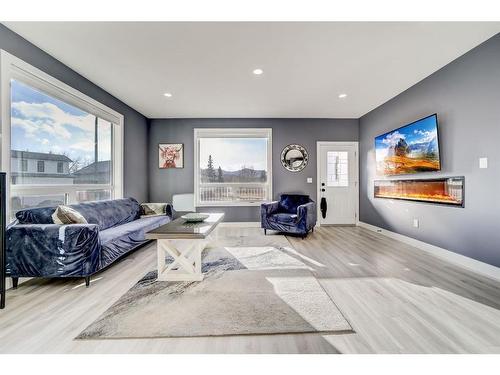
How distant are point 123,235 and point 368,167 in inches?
191

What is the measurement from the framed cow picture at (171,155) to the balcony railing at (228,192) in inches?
31.5

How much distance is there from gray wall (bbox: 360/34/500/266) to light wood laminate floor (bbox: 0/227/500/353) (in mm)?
403

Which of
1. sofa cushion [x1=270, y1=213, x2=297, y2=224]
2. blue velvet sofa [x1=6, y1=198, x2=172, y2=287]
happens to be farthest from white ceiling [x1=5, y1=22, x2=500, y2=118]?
sofa cushion [x1=270, y1=213, x2=297, y2=224]

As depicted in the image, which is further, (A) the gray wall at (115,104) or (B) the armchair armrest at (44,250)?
(A) the gray wall at (115,104)

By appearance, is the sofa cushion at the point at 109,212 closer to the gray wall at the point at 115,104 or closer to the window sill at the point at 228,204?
Result: the gray wall at the point at 115,104

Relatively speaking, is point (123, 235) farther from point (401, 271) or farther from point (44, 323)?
point (401, 271)

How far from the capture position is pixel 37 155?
2.65m

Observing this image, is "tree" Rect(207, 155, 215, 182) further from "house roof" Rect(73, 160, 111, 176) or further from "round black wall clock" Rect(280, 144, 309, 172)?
"house roof" Rect(73, 160, 111, 176)

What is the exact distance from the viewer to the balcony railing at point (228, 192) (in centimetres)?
525

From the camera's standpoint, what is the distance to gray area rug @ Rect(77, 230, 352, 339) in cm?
155

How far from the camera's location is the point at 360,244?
12.0 ft

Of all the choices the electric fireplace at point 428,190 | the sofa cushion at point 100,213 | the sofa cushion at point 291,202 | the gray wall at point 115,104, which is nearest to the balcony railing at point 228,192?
the sofa cushion at point 291,202

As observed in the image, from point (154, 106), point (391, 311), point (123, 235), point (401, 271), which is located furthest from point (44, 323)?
point (154, 106)

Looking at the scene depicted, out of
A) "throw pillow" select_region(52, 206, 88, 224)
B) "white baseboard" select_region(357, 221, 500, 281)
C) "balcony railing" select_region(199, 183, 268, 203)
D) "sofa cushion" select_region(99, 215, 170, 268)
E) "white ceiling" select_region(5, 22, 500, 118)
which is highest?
"white ceiling" select_region(5, 22, 500, 118)
